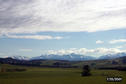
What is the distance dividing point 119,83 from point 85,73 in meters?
68.2

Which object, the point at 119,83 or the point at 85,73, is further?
the point at 85,73

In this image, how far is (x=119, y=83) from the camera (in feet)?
215

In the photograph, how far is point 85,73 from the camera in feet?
437
